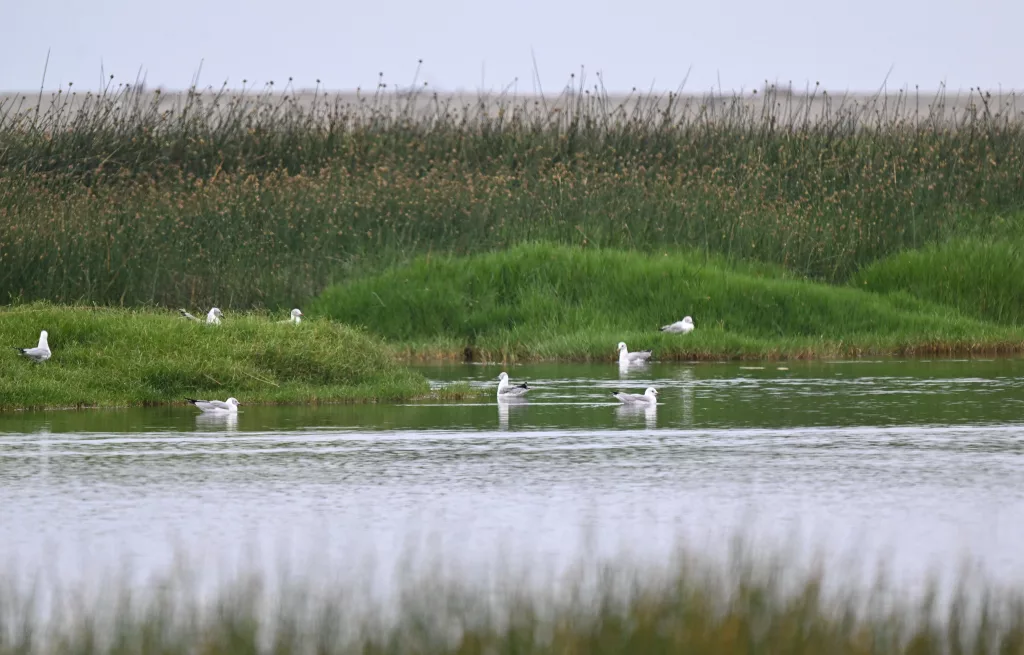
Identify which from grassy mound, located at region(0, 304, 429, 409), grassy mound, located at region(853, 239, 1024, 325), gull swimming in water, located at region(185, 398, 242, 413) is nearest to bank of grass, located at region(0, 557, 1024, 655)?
gull swimming in water, located at region(185, 398, 242, 413)

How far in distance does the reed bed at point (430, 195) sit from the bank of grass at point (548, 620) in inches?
746

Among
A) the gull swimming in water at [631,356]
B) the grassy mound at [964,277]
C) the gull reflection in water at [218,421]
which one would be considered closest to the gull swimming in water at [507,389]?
the gull reflection in water at [218,421]

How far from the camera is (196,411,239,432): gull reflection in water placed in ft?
56.4

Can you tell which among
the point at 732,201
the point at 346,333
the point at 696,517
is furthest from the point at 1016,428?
the point at 732,201

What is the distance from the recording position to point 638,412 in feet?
61.3

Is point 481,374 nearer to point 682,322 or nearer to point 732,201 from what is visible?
point 682,322

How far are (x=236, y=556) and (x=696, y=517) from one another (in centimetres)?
317

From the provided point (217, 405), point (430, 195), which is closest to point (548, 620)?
point (217, 405)

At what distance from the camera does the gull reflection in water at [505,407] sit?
58.1ft

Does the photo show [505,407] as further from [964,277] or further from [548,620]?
[964,277]

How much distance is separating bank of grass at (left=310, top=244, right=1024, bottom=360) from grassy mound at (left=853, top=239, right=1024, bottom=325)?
0.68 meters

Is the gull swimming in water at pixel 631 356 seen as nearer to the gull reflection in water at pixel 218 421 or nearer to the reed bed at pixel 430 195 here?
the reed bed at pixel 430 195

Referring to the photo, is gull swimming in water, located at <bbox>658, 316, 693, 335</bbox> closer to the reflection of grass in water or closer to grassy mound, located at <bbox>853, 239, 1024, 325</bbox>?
grassy mound, located at <bbox>853, 239, 1024, 325</bbox>

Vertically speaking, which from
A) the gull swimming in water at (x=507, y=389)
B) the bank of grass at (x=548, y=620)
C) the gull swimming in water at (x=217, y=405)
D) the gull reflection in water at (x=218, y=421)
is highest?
the gull swimming in water at (x=507, y=389)
